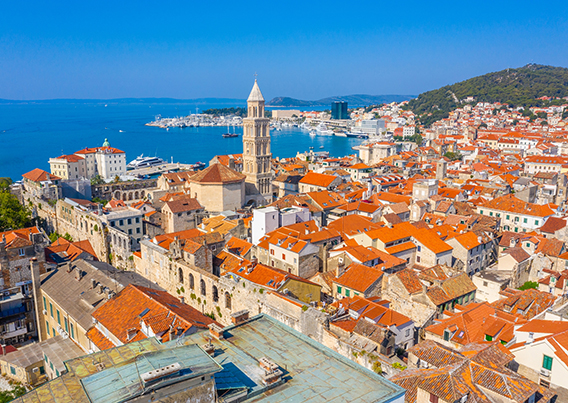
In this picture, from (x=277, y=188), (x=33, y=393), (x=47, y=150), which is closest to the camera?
(x=33, y=393)

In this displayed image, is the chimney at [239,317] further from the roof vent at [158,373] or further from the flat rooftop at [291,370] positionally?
the roof vent at [158,373]

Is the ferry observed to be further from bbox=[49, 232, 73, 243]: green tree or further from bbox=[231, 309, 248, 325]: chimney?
bbox=[231, 309, 248, 325]: chimney

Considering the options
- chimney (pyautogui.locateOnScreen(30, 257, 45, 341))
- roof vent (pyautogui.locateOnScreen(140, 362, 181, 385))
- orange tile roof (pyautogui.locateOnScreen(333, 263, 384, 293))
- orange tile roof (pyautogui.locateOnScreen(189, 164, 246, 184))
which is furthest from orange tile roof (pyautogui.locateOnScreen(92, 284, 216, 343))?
orange tile roof (pyautogui.locateOnScreen(189, 164, 246, 184))

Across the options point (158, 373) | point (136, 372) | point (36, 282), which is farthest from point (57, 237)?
point (158, 373)

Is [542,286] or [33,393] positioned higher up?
[33,393]

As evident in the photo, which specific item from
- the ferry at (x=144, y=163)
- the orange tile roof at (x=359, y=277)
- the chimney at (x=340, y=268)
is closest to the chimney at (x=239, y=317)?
the orange tile roof at (x=359, y=277)

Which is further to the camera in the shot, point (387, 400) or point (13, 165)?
point (13, 165)

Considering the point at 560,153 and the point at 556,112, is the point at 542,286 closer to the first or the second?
the point at 560,153

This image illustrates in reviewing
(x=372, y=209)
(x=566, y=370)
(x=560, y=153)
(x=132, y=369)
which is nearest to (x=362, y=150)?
(x=560, y=153)
